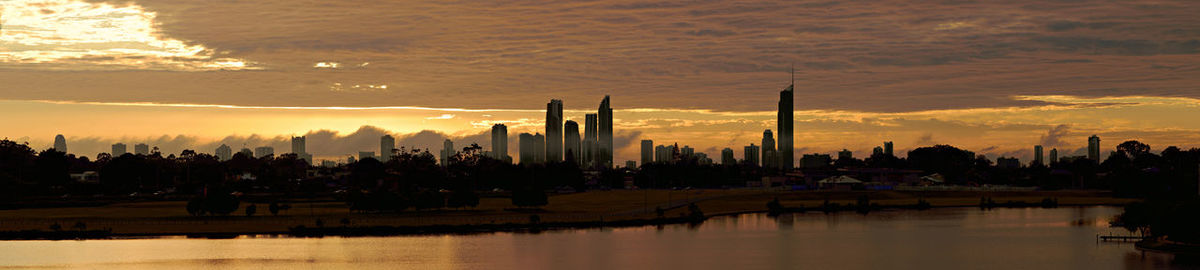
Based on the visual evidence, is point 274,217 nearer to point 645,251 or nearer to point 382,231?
point 382,231

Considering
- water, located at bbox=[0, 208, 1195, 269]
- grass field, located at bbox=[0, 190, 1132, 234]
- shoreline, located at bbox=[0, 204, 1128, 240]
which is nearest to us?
water, located at bbox=[0, 208, 1195, 269]

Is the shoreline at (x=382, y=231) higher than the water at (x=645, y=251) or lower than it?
higher

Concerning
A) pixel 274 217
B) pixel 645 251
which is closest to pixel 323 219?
pixel 274 217

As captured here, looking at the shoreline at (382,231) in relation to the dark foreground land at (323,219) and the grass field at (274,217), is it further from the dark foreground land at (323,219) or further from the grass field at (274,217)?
the grass field at (274,217)

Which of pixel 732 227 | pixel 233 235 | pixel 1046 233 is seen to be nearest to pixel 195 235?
pixel 233 235

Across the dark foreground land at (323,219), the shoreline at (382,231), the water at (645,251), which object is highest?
the dark foreground land at (323,219)

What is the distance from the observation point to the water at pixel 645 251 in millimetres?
93750

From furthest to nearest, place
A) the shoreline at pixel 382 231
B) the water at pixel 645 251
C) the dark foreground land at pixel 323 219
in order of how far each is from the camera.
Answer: the dark foreground land at pixel 323 219
the shoreline at pixel 382 231
the water at pixel 645 251

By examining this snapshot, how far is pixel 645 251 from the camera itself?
4126 inches

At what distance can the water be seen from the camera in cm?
9375

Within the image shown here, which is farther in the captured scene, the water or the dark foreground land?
the dark foreground land

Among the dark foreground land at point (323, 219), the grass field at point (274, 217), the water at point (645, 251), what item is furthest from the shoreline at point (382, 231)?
the water at point (645, 251)

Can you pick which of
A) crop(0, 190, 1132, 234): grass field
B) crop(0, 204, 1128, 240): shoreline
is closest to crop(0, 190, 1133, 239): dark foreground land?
crop(0, 190, 1132, 234): grass field

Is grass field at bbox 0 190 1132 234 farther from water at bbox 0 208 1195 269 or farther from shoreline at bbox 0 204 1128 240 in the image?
water at bbox 0 208 1195 269
